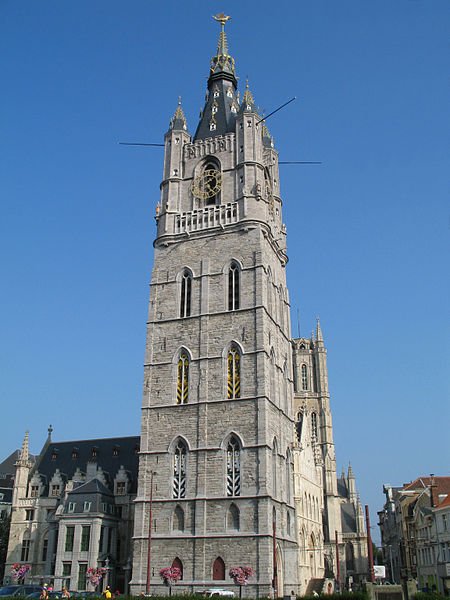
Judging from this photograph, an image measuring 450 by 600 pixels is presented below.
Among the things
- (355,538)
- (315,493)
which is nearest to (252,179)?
(315,493)

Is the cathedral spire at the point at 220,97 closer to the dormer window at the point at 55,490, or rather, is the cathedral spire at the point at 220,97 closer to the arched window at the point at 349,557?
the dormer window at the point at 55,490

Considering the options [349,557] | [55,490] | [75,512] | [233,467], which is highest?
[55,490]

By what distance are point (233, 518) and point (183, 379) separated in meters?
8.36

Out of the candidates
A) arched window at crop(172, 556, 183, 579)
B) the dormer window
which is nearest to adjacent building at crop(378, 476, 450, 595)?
arched window at crop(172, 556, 183, 579)

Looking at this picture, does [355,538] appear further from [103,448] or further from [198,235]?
[198,235]

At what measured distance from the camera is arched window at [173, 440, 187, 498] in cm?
3372

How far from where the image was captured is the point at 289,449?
38.2 metres

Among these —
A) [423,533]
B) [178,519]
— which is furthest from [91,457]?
[423,533]

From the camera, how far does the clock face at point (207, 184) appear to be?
136 ft

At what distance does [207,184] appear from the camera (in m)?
41.9

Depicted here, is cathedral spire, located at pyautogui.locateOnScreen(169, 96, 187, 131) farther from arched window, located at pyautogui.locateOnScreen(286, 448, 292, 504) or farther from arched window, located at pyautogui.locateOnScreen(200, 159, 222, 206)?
arched window, located at pyautogui.locateOnScreen(286, 448, 292, 504)

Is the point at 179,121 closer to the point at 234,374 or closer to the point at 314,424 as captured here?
the point at 234,374

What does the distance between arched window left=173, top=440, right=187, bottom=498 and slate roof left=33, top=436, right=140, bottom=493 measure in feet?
35.9

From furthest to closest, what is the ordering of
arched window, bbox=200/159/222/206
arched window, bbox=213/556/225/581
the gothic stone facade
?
arched window, bbox=200/159/222/206, the gothic stone facade, arched window, bbox=213/556/225/581
